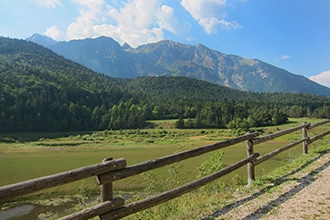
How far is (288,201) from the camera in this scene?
18.8 ft

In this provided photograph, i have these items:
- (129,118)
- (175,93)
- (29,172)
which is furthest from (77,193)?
(175,93)

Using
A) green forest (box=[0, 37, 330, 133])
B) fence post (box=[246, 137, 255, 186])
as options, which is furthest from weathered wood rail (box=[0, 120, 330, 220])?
green forest (box=[0, 37, 330, 133])

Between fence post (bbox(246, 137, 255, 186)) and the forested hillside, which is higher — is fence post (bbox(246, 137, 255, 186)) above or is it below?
below

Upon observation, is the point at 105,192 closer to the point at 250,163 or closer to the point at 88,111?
the point at 250,163

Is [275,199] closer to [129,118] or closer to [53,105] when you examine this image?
[129,118]

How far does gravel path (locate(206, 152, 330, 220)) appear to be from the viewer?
16.4ft

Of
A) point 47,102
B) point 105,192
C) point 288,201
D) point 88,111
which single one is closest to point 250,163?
point 288,201

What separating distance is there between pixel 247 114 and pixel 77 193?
302ft

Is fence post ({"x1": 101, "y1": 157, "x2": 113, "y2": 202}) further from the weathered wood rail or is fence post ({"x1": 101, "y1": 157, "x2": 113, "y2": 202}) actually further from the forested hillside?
the forested hillside

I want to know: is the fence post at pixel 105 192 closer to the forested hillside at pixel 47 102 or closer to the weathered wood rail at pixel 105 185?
the weathered wood rail at pixel 105 185

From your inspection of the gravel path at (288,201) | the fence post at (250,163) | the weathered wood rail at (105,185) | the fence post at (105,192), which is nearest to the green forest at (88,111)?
the gravel path at (288,201)

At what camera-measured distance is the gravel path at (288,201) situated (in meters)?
5.00

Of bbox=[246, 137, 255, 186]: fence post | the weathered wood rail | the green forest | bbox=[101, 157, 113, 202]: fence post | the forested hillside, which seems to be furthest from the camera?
the forested hillside

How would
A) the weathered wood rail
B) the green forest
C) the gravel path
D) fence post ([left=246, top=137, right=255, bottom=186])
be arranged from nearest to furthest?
the weathered wood rail
the gravel path
fence post ([left=246, top=137, right=255, bottom=186])
the green forest
